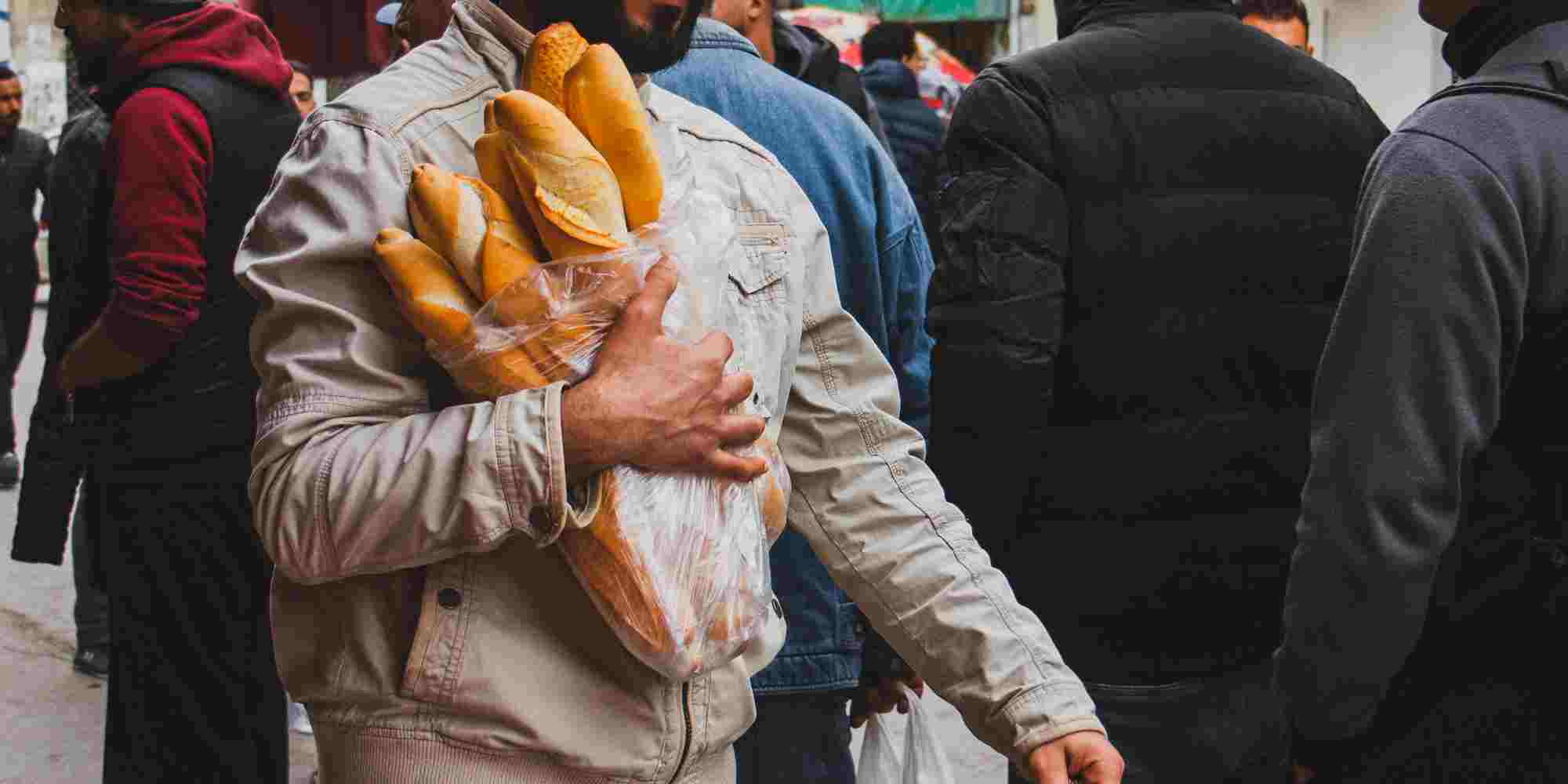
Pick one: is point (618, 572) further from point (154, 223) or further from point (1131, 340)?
point (154, 223)

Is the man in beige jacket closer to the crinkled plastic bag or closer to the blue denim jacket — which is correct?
the crinkled plastic bag

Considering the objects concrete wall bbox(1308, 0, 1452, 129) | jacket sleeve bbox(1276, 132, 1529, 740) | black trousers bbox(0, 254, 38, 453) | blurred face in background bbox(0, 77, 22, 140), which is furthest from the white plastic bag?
concrete wall bbox(1308, 0, 1452, 129)

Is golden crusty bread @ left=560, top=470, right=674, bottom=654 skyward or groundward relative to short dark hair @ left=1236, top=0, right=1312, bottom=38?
skyward

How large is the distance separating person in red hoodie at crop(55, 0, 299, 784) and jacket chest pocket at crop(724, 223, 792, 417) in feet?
6.65

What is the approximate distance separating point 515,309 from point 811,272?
55 cm

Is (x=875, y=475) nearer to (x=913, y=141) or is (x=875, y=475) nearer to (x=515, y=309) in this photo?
(x=515, y=309)

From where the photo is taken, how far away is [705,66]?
2.86m

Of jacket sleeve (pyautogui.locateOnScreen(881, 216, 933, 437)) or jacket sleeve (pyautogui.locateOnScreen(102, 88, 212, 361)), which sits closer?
jacket sleeve (pyautogui.locateOnScreen(881, 216, 933, 437))

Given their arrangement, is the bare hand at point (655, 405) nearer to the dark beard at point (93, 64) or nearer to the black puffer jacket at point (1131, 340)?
the black puffer jacket at point (1131, 340)

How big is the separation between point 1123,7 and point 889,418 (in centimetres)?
123

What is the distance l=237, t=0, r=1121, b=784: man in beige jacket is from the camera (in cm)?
157

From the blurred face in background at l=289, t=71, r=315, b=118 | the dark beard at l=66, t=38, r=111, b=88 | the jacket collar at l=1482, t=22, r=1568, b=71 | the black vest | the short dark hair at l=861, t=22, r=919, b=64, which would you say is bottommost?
the short dark hair at l=861, t=22, r=919, b=64

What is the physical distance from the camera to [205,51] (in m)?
3.69

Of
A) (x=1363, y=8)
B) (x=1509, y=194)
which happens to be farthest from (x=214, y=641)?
(x=1363, y=8)
